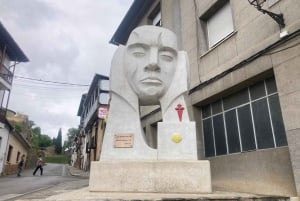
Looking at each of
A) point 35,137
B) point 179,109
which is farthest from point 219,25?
point 35,137

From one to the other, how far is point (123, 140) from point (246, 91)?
436cm

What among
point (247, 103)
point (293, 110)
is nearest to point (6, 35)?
point (247, 103)

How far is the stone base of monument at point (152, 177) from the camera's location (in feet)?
12.6

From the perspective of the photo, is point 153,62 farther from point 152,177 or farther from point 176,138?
point 152,177

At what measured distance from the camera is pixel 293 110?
5.34 metres

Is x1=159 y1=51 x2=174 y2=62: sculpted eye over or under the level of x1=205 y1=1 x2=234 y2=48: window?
under

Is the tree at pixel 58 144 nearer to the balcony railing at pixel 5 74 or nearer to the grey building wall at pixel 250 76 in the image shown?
the balcony railing at pixel 5 74

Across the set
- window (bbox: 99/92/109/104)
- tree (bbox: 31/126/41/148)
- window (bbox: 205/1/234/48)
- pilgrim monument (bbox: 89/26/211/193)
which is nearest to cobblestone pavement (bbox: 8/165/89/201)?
pilgrim monument (bbox: 89/26/211/193)

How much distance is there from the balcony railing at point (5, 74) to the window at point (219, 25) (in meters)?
14.6

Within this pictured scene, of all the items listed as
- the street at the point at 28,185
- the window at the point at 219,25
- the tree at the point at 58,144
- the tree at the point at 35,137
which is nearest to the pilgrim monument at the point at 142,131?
the window at the point at 219,25

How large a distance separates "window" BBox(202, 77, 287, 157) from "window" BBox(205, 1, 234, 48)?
2101mm

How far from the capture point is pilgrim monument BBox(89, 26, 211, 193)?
12.8 feet

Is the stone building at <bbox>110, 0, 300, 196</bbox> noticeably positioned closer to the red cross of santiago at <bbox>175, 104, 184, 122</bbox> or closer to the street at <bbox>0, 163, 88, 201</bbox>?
the red cross of santiago at <bbox>175, 104, 184, 122</bbox>

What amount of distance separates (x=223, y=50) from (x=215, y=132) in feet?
8.59
